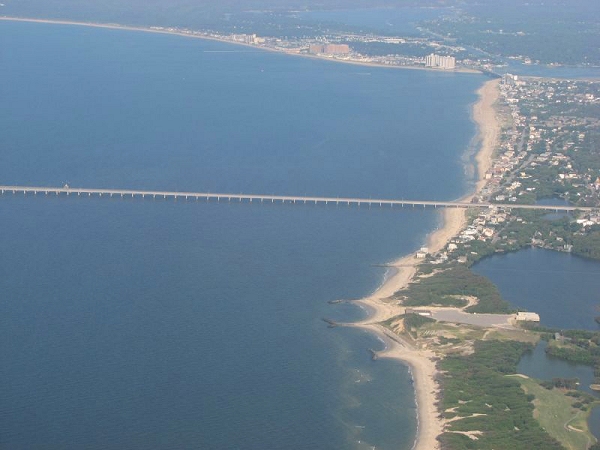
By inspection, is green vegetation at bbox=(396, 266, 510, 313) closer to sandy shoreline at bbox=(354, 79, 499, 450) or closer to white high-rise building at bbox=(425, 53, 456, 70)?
sandy shoreline at bbox=(354, 79, 499, 450)

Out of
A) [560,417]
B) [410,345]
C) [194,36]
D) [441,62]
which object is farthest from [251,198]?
[194,36]

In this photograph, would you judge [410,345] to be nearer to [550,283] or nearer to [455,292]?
[455,292]

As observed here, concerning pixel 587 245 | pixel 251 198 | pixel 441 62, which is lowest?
pixel 441 62

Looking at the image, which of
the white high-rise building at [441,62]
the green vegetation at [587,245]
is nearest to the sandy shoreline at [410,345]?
the green vegetation at [587,245]

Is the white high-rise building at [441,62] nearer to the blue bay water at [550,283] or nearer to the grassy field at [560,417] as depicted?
the blue bay water at [550,283]

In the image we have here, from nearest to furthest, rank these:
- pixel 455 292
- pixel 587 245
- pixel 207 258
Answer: pixel 455 292
pixel 207 258
pixel 587 245

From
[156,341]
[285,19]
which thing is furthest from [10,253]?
[285,19]

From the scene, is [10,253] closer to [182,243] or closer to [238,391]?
[182,243]
